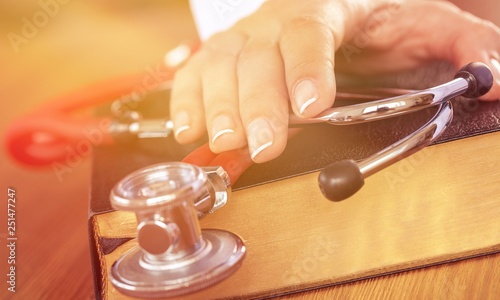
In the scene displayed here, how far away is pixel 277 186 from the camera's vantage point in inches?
23.5

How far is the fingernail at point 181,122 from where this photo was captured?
0.78 m

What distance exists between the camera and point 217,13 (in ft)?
5.26

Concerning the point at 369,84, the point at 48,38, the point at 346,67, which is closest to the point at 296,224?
the point at 369,84

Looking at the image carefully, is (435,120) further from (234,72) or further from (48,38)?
(48,38)

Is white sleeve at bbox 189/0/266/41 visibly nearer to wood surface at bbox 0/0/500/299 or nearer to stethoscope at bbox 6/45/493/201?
wood surface at bbox 0/0/500/299

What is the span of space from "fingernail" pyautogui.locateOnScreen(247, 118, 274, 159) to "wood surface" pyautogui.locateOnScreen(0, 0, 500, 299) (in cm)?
14

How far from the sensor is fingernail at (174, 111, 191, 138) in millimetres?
782

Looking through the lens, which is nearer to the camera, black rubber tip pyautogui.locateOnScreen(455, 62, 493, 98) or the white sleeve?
black rubber tip pyautogui.locateOnScreen(455, 62, 493, 98)

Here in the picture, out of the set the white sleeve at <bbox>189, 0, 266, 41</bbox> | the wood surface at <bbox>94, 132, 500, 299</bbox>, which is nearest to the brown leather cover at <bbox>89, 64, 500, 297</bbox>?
the wood surface at <bbox>94, 132, 500, 299</bbox>

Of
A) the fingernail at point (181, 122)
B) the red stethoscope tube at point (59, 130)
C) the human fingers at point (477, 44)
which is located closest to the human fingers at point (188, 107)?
the fingernail at point (181, 122)

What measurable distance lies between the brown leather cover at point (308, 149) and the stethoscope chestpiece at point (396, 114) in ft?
0.07

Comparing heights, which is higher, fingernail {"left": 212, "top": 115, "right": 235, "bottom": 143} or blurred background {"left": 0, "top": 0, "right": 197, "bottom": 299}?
fingernail {"left": 212, "top": 115, "right": 235, "bottom": 143}

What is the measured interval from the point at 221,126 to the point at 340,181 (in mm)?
A: 222

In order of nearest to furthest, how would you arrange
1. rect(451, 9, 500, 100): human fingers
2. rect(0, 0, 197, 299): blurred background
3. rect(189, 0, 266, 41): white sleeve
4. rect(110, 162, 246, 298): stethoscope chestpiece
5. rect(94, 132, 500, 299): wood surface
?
1. rect(110, 162, 246, 298): stethoscope chestpiece
2. rect(94, 132, 500, 299): wood surface
3. rect(0, 0, 197, 299): blurred background
4. rect(451, 9, 500, 100): human fingers
5. rect(189, 0, 266, 41): white sleeve
